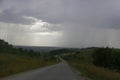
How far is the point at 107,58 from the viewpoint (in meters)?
93.2

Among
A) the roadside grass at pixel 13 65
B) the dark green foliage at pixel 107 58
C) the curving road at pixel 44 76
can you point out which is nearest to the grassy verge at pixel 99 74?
the curving road at pixel 44 76

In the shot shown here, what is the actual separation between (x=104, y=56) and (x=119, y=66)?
11229mm

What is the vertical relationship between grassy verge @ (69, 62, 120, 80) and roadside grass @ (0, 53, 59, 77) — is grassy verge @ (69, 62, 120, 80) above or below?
below

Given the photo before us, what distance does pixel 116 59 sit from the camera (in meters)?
87.8

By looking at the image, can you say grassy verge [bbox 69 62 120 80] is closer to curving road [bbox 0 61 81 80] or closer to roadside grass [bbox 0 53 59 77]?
curving road [bbox 0 61 81 80]

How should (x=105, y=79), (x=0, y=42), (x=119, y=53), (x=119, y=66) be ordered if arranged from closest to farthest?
(x=105, y=79), (x=119, y=66), (x=119, y=53), (x=0, y=42)

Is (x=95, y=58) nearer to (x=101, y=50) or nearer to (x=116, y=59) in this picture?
(x=101, y=50)

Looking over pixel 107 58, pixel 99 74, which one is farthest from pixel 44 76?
pixel 107 58

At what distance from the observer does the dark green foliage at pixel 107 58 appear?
87.8m

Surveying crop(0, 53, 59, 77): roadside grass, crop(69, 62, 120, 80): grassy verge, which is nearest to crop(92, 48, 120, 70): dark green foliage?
crop(0, 53, 59, 77): roadside grass

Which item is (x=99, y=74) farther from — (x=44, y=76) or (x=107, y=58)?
(x=107, y=58)

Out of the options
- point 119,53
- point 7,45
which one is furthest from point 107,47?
point 7,45

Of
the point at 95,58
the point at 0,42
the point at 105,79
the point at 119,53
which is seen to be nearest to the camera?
the point at 105,79

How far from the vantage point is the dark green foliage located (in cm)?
8781
